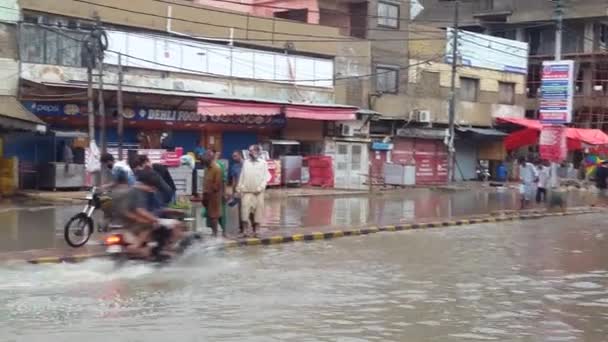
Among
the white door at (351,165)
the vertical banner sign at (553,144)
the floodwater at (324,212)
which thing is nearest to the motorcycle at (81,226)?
the floodwater at (324,212)

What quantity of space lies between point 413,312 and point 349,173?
24642mm

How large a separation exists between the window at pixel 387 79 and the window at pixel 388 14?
2148mm

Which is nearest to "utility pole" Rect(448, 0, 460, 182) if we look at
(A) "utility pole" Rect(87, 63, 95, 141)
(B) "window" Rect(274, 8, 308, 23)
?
(B) "window" Rect(274, 8, 308, 23)

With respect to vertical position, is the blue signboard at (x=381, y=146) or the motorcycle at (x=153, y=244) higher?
the blue signboard at (x=381, y=146)

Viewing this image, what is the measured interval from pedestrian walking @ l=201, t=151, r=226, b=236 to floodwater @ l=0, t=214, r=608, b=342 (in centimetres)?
117

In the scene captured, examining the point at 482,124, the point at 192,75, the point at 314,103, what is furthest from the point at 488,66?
the point at 192,75

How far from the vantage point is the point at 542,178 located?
26766 millimetres

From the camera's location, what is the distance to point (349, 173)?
110 feet

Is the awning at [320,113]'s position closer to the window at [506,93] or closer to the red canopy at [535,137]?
the red canopy at [535,137]

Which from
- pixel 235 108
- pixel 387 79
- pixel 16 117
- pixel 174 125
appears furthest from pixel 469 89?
pixel 16 117

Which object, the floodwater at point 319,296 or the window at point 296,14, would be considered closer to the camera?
the floodwater at point 319,296

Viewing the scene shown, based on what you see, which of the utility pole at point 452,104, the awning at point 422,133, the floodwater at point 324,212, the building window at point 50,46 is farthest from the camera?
the awning at point 422,133

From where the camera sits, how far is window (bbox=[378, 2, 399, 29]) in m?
36.7

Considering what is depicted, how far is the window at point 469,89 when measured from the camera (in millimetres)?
40862
